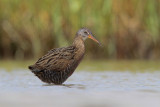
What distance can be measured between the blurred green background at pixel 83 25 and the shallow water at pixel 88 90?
2.20 meters

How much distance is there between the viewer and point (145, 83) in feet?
24.9

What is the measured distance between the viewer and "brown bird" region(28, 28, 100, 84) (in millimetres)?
7773

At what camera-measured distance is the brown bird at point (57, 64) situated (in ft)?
25.5

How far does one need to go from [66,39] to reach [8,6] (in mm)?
1663

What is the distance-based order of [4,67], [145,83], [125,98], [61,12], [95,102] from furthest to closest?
[61,12] → [4,67] → [145,83] → [125,98] → [95,102]

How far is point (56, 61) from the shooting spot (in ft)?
25.8

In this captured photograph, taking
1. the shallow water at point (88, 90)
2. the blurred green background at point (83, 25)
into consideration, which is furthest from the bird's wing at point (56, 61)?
the blurred green background at point (83, 25)

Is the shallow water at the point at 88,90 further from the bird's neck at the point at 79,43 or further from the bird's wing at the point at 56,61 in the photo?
the bird's neck at the point at 79,43

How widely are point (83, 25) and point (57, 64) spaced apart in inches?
158

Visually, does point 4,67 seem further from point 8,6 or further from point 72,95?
point 72,95

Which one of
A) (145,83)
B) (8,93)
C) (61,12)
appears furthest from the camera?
(61,12)

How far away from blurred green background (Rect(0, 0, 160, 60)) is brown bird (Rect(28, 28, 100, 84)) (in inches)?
143

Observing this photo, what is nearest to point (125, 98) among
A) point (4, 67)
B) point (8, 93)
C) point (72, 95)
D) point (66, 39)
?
point (72, 95)

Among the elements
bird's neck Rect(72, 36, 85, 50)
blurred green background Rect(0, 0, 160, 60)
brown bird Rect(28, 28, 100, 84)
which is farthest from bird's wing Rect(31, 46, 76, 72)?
blurred green background Rect(0, 0, 160, 60)
